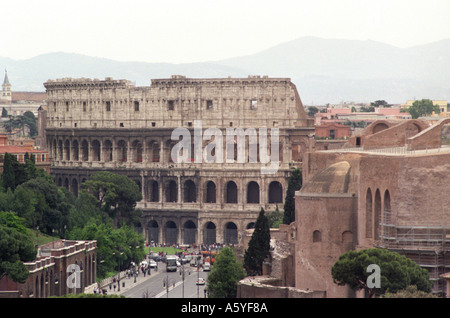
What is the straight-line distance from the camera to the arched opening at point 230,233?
128 m

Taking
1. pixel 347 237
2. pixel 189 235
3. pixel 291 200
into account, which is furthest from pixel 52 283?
pixel 189 235

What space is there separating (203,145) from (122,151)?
11.6 metres

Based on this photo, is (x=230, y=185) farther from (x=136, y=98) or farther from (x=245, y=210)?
(x=136, y=98)

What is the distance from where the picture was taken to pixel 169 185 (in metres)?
133

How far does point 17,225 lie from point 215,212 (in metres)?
47.8

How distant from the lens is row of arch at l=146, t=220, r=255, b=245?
12862cm

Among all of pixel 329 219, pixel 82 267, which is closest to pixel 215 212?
pixel 82 267

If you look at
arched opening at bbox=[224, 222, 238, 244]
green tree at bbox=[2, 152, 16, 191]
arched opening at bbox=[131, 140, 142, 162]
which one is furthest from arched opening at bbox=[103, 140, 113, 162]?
green tree at bbox=[2, 152, 16, 191]

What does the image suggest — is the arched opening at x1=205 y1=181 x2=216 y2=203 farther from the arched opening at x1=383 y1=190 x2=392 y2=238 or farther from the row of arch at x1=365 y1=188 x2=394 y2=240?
the arched opening at x1=383 y1=190 x2=392 y2=238

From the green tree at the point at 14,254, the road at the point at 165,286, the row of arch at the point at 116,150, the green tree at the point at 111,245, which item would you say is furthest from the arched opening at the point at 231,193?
the green tree at the point at 14,254

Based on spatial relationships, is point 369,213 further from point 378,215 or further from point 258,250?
point 258,250

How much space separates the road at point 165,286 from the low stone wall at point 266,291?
32.1 feet

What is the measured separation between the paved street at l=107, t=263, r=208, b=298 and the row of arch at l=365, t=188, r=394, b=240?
50.9 feet

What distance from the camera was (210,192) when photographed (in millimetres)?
132500
